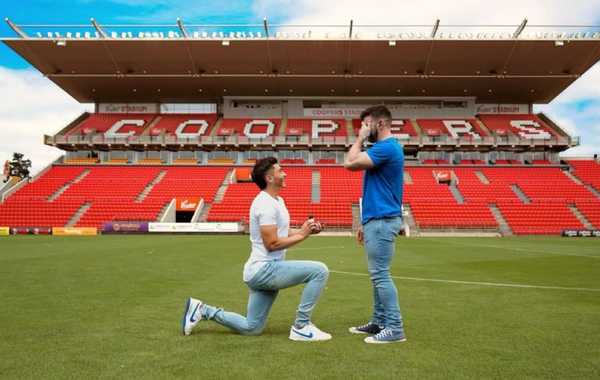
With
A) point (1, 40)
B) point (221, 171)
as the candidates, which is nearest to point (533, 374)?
point (221, 171)

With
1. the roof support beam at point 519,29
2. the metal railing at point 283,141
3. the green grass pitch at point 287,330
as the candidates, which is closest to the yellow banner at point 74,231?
the metal railing at point 283,141

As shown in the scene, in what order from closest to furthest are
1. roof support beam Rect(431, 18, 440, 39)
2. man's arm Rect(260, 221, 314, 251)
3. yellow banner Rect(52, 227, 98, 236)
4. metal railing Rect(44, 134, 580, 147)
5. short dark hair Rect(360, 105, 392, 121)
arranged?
man's arm Rect(260, 221, 314, 251) → short dark hair Rect(360, 105, 392, 121) → yellow banner Rect(52, 227, 98, 236) → roof support beam Rect(431, 18, 440, 39) → metal railing Rect(44, 134, 580, 147)

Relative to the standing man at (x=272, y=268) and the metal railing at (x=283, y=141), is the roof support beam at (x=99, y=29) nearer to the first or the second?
the metal railing at (x=283, y=141)

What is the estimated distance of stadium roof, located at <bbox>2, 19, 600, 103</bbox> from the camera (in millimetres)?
37812

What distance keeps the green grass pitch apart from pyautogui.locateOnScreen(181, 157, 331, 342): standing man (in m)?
0.17

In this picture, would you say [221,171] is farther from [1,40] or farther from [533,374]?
[533,374]

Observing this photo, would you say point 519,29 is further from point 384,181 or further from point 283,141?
point 384,181

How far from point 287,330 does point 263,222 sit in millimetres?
1430

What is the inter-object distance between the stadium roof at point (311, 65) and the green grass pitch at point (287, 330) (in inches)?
1229

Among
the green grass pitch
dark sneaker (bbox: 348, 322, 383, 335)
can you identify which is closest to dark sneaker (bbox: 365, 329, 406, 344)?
the green grass pitch

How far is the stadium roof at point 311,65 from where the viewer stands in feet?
124

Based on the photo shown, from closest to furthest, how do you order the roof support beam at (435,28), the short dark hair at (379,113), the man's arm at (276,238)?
the man's arm at (276,238)
the short dark hair at (379,113)
the roof support beam at (435,28)

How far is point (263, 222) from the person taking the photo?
457 cm

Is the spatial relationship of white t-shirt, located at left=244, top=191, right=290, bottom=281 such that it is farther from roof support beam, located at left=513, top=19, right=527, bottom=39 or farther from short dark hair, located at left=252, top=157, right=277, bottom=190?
roof support beam, located at left=513, top=19, right=527, bottom=39
